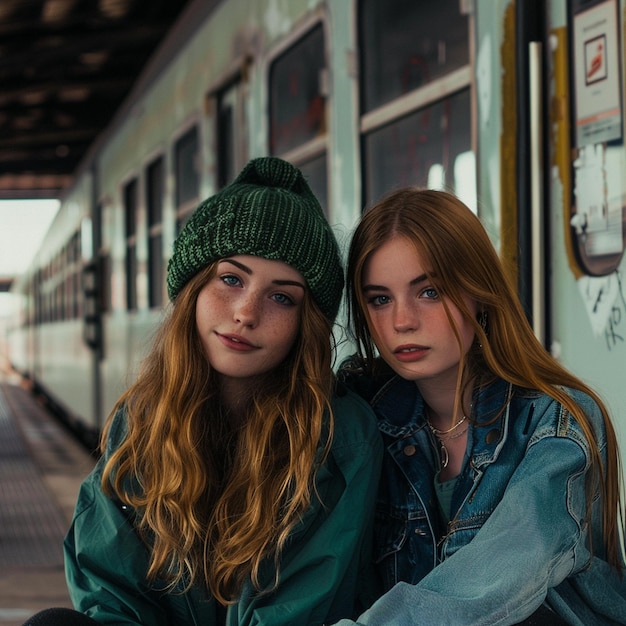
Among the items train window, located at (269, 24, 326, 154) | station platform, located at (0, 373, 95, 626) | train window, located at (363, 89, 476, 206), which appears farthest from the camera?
station platform, located at (0, 373, 95, 626)

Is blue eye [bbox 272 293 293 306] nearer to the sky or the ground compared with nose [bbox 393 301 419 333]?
nearer to the sky

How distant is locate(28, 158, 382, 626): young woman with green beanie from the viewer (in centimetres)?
178

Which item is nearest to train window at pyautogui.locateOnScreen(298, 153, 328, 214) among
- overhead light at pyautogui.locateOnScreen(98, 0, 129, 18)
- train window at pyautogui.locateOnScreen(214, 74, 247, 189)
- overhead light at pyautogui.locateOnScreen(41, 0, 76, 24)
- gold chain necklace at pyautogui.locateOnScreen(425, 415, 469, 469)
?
train window at pyautogui.locateOnScreen(214, 74, 247, 189)

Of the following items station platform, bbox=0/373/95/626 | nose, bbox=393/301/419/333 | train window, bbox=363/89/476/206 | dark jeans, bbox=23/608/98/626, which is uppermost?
train window, bbox=363/89/476/206

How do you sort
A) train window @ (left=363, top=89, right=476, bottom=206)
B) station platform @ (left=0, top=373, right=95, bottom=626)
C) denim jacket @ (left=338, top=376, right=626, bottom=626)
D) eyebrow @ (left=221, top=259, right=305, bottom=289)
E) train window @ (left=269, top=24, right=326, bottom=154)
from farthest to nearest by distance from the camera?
station platform @ (left=0, top=373, right=95, bottom=626)
train window @ (left=269, top=24, right=326, bottom=154)
train window @ (left=363, top=89, right=476, bottom=206)
eyebrow @ (left=221, top=259, right=305, bottom=289)
denim jacket @ (left=338, top=376, right=626, bottom=626)

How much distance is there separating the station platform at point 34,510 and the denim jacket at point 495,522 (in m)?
2.26

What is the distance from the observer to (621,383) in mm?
1875

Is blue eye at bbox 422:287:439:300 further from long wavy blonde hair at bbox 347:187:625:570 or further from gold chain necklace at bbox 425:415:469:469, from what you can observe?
gold chain necklace at bbox 425:415:469:469

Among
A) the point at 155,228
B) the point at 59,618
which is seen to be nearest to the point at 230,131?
the point at 155,228

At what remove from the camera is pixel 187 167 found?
5.18 metres

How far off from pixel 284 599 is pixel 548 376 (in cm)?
56

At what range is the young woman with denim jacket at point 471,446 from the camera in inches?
61.0

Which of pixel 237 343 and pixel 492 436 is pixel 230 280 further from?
pixel 492 436

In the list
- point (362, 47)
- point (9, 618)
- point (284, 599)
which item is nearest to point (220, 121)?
point (362, 47)
